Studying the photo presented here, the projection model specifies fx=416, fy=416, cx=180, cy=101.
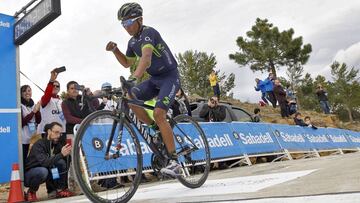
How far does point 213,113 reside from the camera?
10.9 meters

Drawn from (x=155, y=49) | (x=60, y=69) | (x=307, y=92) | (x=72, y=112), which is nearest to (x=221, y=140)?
(x=72, y=112)

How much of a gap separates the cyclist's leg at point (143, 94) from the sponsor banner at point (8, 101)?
10.7 feet

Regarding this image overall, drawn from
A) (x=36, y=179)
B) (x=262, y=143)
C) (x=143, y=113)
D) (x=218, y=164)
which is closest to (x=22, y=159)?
(x=36, y=179)

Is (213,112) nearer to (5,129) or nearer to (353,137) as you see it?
(5,129)

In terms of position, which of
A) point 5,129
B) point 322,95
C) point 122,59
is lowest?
point 122,59

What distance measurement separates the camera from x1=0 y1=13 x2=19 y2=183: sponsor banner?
683cm

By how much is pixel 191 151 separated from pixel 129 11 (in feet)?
6.51

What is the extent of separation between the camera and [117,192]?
420cm

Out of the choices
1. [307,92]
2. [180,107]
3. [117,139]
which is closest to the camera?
[117,139]

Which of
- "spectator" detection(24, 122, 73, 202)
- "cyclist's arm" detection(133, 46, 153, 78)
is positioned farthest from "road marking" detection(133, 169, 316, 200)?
"spectator" detection(24, 122, 73, 202)

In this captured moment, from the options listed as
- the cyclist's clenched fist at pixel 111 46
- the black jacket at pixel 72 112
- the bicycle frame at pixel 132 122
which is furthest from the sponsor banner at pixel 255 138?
the cyclist's clenched fist at pixel 111 46

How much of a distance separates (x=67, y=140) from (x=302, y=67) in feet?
142

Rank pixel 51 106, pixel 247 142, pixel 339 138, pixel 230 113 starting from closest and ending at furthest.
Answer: pixel 51 106
pixel 247 142
pixel 230 113
pixel 339 138

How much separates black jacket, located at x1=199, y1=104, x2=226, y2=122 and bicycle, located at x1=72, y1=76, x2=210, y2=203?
552 cm
